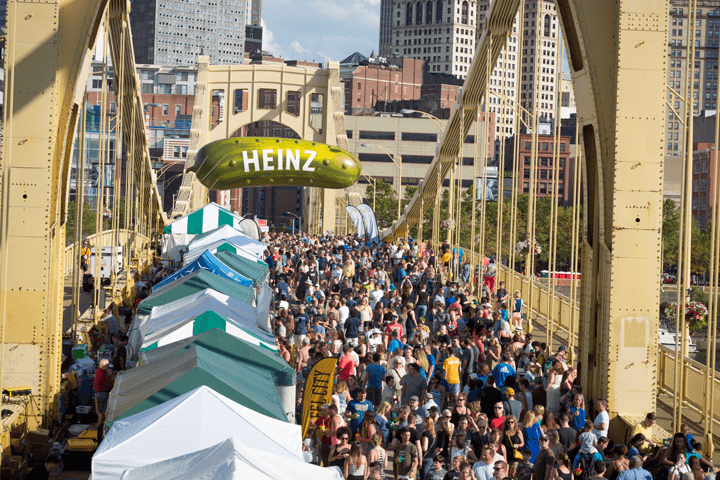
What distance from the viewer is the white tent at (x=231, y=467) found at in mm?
7668

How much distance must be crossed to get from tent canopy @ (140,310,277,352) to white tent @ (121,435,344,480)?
19.5 ft

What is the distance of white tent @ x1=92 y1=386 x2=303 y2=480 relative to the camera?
881cm

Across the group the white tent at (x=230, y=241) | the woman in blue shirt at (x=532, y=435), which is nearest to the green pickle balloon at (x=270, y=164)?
the white tent at (x=230, y=241)

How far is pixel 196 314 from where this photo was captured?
603 inches

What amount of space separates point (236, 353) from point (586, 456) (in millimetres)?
4848

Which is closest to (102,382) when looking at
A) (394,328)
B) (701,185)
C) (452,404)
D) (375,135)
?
(394,328)

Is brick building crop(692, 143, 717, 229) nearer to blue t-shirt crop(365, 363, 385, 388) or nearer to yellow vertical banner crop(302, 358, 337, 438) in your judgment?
blue t-shirt crop(365, 363, 385, 388)

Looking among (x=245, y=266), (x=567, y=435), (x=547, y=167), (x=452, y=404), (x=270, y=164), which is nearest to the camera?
(x=567, y=435)

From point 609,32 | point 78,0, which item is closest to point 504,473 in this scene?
point 609,32

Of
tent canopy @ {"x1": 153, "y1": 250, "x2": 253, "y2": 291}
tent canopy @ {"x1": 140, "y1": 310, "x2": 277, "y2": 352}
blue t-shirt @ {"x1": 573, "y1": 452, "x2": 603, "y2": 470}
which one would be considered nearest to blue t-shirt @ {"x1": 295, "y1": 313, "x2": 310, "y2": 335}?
tent canopy @ {"x1": 153, "y1": 250, "x2": 253, "y2": 291}

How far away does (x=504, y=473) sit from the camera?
9391 mm

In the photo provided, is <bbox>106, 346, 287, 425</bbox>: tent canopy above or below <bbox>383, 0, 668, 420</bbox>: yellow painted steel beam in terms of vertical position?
below

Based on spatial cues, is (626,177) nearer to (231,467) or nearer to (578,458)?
(578,458)

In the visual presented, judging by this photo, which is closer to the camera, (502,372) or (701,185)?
(502,372)
